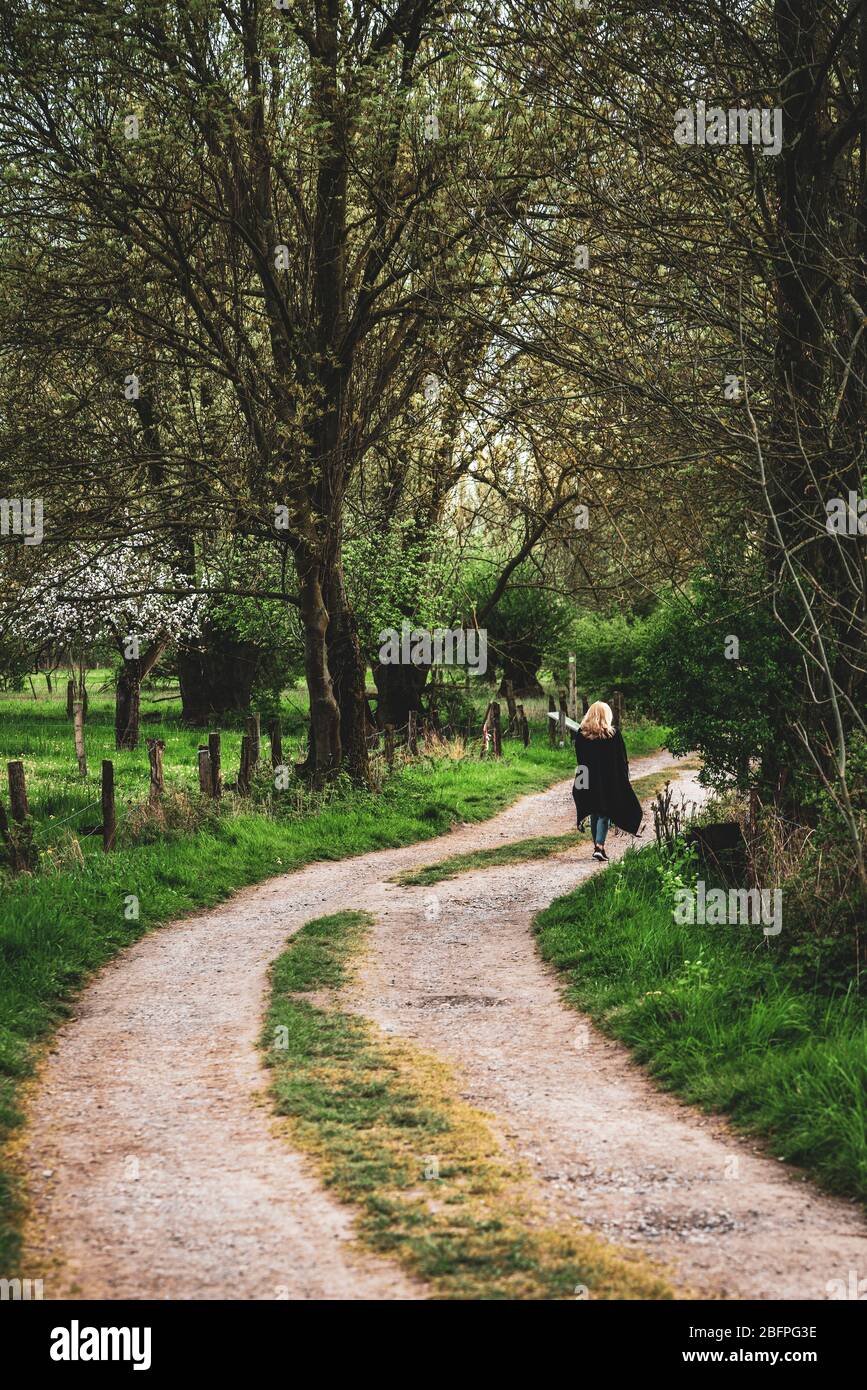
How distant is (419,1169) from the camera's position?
19.7 feet

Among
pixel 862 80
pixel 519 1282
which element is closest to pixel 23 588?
pixel 862 80

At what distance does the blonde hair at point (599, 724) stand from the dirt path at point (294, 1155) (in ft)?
13.2

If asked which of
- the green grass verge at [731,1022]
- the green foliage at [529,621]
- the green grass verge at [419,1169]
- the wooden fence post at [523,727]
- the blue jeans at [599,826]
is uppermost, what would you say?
the green foliage at [529,621]

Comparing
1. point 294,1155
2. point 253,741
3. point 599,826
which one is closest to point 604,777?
point 599,826

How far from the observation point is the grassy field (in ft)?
31.1

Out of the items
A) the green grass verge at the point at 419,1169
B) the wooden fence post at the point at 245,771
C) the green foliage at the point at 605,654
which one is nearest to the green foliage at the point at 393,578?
the wooden fence post at the point at 245,771

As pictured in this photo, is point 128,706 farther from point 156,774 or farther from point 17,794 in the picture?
point 17,794

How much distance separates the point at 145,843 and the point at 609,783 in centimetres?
593

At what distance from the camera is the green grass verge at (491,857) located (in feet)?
47.5

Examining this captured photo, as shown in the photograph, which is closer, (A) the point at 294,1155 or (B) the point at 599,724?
(A) the point at 294,1155

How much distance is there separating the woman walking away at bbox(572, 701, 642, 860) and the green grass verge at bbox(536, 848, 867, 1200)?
3.59 meters

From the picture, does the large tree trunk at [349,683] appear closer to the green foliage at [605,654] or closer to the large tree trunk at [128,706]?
the large tree trunk at [128,706]

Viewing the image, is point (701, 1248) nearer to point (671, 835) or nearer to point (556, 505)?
point (671, 835)

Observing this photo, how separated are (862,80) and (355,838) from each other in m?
10.9
